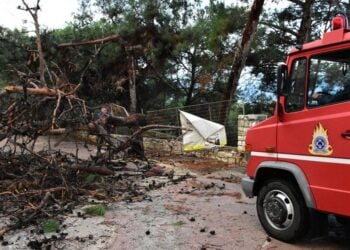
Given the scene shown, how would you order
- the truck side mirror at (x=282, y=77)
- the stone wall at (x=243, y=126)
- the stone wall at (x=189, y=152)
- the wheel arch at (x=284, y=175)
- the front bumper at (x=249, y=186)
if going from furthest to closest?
1. the stone wall at (x=189, y=152)
2. the stone wall at (x=243, y=126)
3. the front bumper at (x=249, y=186)
4. the truck side mirror at (x=282, y=77)
5. the wheel arch at (x=284, y=175)

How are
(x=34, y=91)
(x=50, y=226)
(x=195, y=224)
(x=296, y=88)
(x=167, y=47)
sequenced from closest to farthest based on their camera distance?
(x=296, y=88), (x=50, y=226), (x=195, y=224), (x=34, y=91), (x=167, y=47)

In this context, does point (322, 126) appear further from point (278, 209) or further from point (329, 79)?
point (278, 209)

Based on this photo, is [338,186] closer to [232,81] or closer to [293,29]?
[232,81]

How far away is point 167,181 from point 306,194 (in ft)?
17.3

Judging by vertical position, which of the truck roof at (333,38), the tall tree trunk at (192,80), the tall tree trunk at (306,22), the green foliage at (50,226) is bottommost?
the green foliage at (50,226)

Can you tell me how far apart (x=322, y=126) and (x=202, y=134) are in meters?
9.35

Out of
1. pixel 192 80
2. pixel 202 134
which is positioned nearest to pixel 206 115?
pixel 202 134

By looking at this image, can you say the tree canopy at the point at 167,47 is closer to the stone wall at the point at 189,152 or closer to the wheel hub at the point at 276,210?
the stone wall at the point at 189,152

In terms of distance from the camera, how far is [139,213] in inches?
290

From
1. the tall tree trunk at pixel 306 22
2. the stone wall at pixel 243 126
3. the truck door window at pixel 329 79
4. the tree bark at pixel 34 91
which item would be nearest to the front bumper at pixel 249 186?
the truck door window at pixel 329 79

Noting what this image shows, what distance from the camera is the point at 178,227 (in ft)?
21.6

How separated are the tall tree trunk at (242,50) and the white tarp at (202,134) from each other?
696 mm

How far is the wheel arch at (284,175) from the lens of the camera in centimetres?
532

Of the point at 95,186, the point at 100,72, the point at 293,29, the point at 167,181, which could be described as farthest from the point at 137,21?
the point at 95,186
